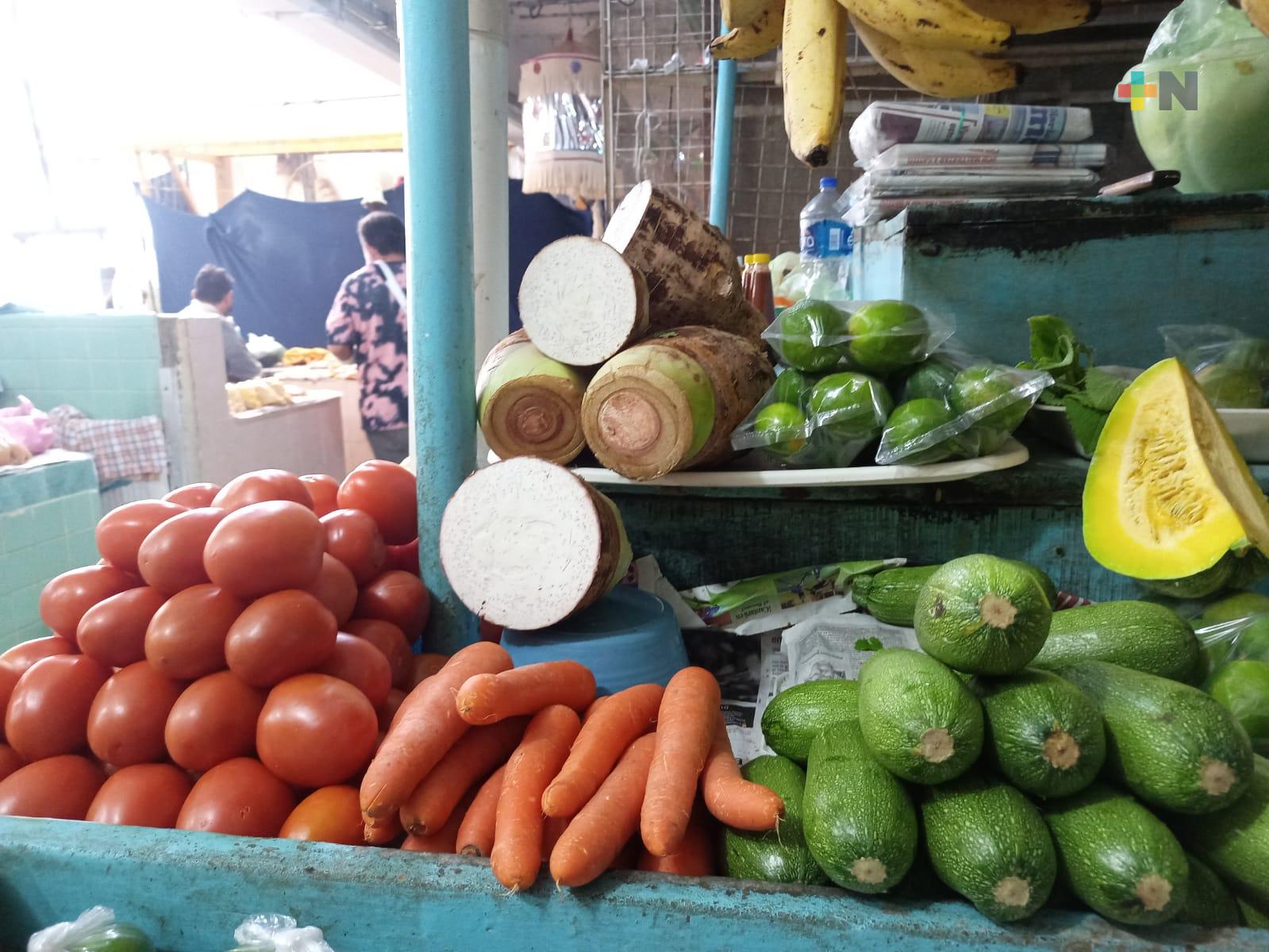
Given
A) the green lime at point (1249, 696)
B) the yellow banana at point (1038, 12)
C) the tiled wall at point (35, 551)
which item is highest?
the yellow banana at point (1038, 12)

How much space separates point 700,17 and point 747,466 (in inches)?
135

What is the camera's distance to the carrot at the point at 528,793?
3.56 ft

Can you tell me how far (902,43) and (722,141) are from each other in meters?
2.50

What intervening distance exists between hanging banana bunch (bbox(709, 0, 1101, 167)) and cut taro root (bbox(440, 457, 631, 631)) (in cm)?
80

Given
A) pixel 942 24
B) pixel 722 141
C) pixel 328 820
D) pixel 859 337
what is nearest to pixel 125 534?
pixel 328 820

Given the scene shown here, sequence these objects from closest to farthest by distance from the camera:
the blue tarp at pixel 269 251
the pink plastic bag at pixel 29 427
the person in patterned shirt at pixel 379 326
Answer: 1. the pink plastic bag at pixel 29 427
2. the person in patterned shirt at pixel 379 326
3. the blue tarp at pixel 269 251

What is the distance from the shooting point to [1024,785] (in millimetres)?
993

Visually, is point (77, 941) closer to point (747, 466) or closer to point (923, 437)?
point (747, 466)

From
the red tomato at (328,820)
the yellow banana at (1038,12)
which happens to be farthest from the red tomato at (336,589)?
the yellow banana at (1038,12)

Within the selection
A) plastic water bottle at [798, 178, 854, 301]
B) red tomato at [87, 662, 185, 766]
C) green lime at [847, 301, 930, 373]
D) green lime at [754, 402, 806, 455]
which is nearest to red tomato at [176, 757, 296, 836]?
red tomato at [87, 662, 185, 766]

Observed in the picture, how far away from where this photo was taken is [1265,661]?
126 centimetres

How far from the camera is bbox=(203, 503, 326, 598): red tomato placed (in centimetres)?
144

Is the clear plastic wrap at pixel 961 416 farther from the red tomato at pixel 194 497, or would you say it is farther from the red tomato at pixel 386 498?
the red tomato at pixel 194 497

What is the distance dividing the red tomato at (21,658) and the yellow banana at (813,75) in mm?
1724
